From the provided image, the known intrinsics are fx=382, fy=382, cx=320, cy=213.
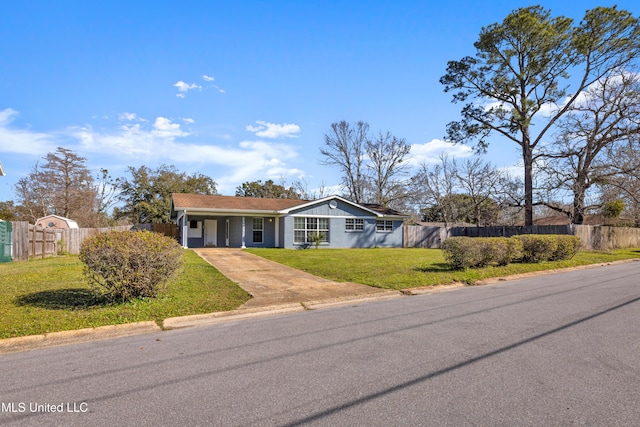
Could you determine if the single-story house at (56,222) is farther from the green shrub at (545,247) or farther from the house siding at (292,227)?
the green shrub at (545,247)

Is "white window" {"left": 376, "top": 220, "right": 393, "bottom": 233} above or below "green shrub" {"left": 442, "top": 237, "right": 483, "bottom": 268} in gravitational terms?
above

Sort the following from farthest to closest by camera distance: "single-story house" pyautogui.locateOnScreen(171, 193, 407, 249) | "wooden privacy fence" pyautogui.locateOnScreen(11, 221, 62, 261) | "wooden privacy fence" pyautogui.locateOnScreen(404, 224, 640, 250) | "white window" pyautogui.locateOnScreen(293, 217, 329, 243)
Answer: "wooden privacy fence" pyautogui.locateOnScreen(404, 224, 640, 250) < "white window" pyautogui.locateOnScreen(293, 217, 329, 243) < "single-story house" pyautogui.locateOnScreen(171, 193, 407, 249) < "wooden privacy fence" pyautogui.locateOnScreen(11, 221, 62, 261)

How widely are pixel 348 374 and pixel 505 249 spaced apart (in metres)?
11.5

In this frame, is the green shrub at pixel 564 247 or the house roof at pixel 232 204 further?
the house roof at pixel 232 204

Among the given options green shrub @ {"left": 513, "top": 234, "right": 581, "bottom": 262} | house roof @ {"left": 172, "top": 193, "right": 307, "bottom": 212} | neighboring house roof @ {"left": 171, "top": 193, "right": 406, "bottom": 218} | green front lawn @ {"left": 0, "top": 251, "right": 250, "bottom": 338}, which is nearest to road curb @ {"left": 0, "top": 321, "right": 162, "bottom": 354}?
green front lawn @ {"left": 0, "top": 251, "right": 250, "bottom": 338}

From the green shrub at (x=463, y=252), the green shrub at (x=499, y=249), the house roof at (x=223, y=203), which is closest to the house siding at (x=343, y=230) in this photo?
the house roof at (x=223, y=203)

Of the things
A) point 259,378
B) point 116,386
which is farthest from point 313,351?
point 116,386

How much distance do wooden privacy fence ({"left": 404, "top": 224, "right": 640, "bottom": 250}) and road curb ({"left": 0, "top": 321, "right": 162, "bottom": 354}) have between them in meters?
21.8

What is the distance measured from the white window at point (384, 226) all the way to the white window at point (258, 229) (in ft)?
27.3

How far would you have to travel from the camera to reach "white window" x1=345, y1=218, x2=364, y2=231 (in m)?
26.2

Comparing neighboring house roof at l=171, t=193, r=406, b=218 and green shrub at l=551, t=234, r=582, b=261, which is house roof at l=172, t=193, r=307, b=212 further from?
green shrub at l=551, t=234, r=582, b=261

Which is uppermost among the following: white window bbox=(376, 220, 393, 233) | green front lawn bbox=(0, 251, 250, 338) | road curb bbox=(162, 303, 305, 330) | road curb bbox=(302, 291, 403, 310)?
white window bbox=(376, 220, 393, 233)

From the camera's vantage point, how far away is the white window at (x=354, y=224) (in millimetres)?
26203

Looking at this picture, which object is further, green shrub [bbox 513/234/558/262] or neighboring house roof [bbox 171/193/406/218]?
neighboring house roof [bbox 171/193/406/218]
